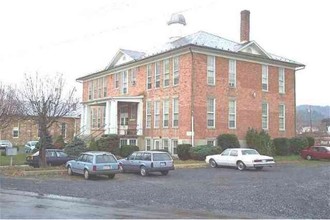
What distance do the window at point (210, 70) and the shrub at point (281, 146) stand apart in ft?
27.4

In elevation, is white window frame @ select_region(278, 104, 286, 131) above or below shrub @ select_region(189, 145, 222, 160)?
above

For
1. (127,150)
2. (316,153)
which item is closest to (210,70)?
(127,150)

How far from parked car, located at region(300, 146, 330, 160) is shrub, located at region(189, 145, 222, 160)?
33.3 feet

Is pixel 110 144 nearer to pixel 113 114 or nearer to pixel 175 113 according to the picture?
pixel 113 114

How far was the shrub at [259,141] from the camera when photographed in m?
38.4

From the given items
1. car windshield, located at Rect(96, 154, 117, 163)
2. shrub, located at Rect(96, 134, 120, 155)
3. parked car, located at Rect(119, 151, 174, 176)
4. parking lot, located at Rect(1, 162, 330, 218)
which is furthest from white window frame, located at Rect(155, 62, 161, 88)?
car windshield, located at Rect(96, 154, 117, 163)

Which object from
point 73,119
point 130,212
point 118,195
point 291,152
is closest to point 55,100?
point 118,195

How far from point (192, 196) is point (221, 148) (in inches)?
793

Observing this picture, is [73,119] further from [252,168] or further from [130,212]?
[130,212]

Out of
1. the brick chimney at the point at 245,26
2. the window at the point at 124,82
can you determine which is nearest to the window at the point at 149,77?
the window at the point at 124,82

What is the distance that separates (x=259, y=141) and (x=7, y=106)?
2293cm

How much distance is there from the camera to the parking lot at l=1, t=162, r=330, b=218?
1327cm

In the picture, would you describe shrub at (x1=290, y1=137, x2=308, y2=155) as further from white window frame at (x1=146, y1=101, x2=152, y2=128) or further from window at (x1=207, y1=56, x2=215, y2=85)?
white window frame at (x1=146, y1=101, x2=152, y2=128)

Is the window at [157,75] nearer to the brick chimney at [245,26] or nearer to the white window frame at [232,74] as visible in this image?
the white window frame at [232,74]
